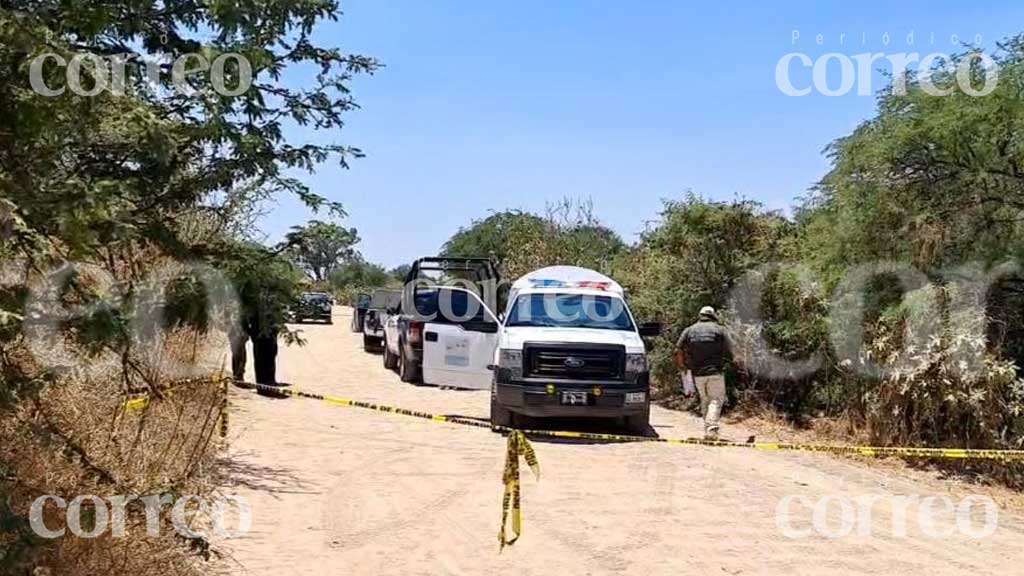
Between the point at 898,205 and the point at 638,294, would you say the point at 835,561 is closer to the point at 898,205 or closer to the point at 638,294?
the point at 898,205

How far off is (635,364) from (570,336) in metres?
0.92

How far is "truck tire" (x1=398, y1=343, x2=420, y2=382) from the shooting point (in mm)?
18111

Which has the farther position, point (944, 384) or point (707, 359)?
point (707, 359)

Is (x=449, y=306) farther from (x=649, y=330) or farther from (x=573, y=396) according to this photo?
(x=573, y=396)

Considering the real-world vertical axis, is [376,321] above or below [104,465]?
above

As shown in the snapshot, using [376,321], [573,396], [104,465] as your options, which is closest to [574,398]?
[573,396]

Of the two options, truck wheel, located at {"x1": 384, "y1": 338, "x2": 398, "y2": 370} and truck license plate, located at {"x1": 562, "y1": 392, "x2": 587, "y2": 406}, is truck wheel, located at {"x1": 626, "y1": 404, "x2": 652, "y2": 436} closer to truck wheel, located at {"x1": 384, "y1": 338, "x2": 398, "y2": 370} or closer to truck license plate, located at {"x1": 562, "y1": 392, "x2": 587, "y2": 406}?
truck license plate, located at {"x1": 562, "y1": 392, "x2": 587, "y2": 406}

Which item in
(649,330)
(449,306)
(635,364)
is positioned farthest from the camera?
(449,306)

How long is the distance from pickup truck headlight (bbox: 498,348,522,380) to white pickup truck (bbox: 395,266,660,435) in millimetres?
13

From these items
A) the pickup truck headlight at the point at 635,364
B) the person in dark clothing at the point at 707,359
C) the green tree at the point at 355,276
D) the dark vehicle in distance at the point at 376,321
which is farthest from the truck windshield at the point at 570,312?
the green tree at the point at 355,276

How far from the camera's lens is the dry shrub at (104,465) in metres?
4.65

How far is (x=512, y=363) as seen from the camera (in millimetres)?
11695

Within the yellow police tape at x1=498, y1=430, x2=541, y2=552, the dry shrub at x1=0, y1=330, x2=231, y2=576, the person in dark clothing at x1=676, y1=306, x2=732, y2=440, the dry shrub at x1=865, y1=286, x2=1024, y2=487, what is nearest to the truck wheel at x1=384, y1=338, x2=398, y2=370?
the person in dark clothing at x1=676, y1=306, x2=732, y2=440

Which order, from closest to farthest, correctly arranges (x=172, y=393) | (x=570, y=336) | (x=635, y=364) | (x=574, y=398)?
(x=172, y=393) < (x=574, y=398) < (x=635, y=364) < (x=570, y=336)
